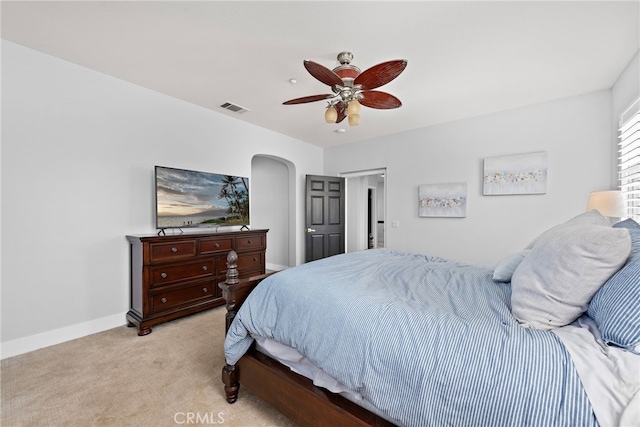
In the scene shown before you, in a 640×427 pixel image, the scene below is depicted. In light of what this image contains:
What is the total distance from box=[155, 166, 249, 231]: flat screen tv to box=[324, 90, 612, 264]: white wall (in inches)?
98.7

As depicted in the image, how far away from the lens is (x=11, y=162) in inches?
Answer: 87.8

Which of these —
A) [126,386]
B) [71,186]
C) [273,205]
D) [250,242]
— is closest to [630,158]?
[250,242]

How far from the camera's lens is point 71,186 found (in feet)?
8.33

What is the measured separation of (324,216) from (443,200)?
2.21m

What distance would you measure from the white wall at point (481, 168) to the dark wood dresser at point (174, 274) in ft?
9.54

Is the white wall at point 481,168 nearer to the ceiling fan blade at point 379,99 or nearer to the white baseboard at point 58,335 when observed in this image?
the ceiling fan blade at point 379,99

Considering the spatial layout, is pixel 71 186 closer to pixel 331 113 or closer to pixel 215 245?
pixel 215 245

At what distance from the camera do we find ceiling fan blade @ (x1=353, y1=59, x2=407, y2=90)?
1.84m

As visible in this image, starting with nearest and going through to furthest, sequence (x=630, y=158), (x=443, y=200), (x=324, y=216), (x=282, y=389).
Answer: (x=282, y=389) < (x=630, y=158) < (x=443, y=200) < (x=324, y=216)

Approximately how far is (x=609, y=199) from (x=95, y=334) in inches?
201

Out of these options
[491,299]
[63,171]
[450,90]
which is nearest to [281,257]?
[63,171]

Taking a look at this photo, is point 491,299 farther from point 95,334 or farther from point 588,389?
point 95,334

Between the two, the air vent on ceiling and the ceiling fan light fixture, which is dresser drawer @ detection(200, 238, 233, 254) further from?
the ceiling fan light fixture

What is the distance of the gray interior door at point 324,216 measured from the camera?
200 inches
